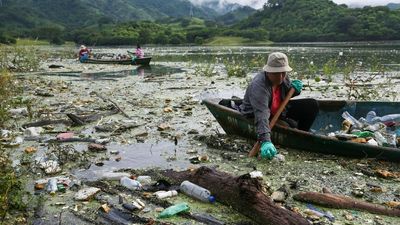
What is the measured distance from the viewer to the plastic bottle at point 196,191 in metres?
4.65

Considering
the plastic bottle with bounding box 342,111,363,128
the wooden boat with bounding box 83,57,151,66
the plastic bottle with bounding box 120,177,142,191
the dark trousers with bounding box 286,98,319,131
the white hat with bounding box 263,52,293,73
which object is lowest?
the wooden boat with bounding box 83,57,151,66

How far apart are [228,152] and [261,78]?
1338mm

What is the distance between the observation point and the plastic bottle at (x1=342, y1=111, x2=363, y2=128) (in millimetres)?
7038

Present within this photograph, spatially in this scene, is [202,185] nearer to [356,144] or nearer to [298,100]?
[356,144]

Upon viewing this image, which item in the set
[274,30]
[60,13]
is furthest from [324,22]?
[60,13]

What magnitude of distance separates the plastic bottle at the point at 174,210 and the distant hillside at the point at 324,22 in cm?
6940

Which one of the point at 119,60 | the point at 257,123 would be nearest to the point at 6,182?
the point at 257,123

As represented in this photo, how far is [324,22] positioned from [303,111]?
8036cm

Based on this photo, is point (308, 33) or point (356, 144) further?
point (308, 33)

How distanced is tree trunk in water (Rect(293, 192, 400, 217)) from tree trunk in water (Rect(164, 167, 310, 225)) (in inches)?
27.7

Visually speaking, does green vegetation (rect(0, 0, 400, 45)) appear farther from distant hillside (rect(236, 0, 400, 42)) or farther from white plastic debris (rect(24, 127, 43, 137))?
white plastic debris (rect(24, 127, 43, 137))

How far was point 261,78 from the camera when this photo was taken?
607cm

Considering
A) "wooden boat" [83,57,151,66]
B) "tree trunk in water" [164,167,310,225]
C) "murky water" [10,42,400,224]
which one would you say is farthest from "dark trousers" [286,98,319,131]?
"wooden boat" [83,57,151,66]

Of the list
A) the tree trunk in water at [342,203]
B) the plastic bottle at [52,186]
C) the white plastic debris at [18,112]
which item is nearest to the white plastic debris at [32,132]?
the white plastic debris at [18,112]
